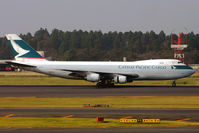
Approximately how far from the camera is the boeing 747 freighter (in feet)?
181

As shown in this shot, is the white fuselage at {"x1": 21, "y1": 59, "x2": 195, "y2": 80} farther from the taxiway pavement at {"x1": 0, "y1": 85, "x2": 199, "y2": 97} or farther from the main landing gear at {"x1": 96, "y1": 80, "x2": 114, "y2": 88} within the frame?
the taxiway pavement at {"x1": 0, "y1": 85, "x2": 199, "y2": 97}

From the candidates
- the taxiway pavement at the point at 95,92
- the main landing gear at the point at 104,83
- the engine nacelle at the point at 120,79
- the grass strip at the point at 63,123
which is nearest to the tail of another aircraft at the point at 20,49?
the main landing gear at the point at 104,83

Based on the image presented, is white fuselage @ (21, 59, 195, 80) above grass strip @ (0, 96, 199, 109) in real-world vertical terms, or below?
above

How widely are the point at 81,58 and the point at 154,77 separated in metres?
119

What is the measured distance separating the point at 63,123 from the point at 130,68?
115 ft

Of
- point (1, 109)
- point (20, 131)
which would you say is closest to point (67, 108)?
point (1, 109)

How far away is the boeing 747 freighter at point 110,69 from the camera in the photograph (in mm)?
55312

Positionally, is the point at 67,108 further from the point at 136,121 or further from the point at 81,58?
the point at 81,58

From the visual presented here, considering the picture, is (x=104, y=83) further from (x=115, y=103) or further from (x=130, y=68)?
(x=115, y=103)

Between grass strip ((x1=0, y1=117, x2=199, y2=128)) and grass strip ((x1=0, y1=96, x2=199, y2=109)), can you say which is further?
grass strip ((x1=0, y1=96, x2=199, y2=109))

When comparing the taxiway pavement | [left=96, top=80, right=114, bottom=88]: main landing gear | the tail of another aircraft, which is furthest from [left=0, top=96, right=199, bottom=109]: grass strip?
the tail of another aircraft

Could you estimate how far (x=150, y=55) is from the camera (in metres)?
192

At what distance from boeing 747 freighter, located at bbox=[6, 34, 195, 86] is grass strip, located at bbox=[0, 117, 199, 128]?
102 ft

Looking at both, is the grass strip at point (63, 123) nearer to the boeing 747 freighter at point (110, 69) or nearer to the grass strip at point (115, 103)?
the grass strip at point (115, 103)
